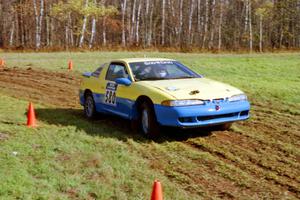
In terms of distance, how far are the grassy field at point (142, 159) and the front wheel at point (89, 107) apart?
11.1 inches

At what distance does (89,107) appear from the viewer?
36.5 ft

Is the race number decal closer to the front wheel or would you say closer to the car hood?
the front wheel

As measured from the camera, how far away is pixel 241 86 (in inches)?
614

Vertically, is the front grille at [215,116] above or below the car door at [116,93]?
below

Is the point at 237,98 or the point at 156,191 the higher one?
the point at 237,98

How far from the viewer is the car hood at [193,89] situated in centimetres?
848

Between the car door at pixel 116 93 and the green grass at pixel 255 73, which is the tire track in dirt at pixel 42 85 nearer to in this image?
the green grass at pixel 255 73

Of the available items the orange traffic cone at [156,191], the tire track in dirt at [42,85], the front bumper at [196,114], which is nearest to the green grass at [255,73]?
the tire track in dirt at [42,85]

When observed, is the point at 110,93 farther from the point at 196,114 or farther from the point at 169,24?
the point at 169,24

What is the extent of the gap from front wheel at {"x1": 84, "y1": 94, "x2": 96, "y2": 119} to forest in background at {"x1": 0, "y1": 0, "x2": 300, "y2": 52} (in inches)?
1629

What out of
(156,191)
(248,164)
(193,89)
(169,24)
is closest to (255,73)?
(193,89)

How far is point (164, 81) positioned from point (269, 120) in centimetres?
260

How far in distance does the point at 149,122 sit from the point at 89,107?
2833 millimetres

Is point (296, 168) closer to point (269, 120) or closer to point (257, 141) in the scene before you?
point (257, 141)
